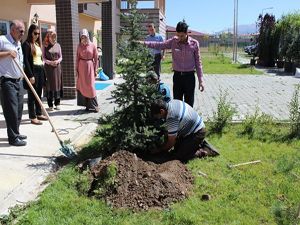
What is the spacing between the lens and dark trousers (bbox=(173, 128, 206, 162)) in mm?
5330

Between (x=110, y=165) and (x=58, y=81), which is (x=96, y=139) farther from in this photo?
(x=58, y=81)

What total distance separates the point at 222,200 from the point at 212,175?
740 millimetres

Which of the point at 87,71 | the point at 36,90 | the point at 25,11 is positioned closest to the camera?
the point at 36,90

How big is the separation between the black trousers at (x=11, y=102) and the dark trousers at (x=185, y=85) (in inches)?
101

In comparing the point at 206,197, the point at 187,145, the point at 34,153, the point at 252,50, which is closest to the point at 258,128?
the point at 187,145

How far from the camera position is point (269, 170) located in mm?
5172

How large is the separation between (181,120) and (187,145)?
428mm

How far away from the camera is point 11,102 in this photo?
566 cm

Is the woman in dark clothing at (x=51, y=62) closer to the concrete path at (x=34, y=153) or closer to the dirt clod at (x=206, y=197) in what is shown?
the concrete path at (x=34, y=153)

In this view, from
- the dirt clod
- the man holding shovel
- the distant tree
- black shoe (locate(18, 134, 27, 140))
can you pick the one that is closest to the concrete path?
black shoe (locate(18, 134, 27, 140))

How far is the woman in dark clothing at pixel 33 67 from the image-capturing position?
7.04 meters

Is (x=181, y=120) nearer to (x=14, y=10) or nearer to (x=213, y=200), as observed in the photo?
(x=213, y=200)

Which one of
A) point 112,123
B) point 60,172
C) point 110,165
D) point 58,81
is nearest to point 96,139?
point 112,123

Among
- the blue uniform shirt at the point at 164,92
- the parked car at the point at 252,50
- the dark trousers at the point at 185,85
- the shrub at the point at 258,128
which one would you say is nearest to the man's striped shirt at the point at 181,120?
the blue uniform shirt at the point at 164,92
